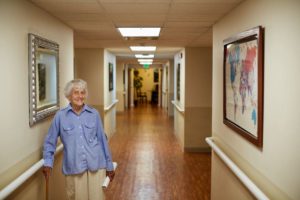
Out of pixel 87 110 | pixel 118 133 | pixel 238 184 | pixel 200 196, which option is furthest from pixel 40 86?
pixel 118 133

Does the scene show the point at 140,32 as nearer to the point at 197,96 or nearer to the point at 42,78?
the point at 42,78

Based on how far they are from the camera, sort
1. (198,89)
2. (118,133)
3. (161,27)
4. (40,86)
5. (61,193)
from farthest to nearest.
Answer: (118,133) < (198,89) < (161,27) < (61,193) < (40,86)

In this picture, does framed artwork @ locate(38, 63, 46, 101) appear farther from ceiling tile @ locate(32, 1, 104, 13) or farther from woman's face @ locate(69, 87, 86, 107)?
ceiling tile @ locate(32, 1, 104, 13)

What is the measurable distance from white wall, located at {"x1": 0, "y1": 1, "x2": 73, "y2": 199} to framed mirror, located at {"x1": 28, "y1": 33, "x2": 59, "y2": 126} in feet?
0.25

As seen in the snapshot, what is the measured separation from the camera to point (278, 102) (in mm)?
2451

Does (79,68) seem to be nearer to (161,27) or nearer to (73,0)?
(161,27)

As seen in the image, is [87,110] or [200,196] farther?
[200,196]

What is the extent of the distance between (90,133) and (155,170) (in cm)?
374

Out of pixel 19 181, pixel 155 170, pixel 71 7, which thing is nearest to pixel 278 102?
pixel 19 181

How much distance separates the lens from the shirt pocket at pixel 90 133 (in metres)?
3.39

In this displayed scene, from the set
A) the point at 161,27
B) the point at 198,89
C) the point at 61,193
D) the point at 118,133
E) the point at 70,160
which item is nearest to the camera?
the point at 70,160

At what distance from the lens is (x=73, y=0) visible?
11.4 feet

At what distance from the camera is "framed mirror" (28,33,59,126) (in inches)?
Result: 134

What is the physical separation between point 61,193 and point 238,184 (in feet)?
7.27
